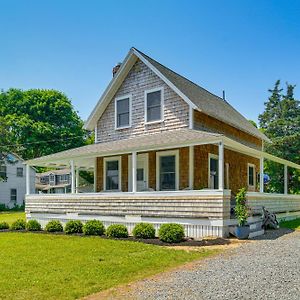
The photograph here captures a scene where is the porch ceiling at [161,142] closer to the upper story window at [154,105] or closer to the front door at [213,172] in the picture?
the upper story window at [154,105]

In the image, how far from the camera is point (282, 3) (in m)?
14.9

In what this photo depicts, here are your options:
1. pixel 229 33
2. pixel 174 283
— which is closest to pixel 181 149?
pixel 229 33

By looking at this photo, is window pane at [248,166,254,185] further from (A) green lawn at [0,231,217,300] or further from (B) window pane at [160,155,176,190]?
(A) green lawn at [0,231,217,300]

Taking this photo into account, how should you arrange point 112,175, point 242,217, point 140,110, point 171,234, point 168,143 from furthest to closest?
point 112,175, point 140,110, point 168,143, point 242,217, point 171,234

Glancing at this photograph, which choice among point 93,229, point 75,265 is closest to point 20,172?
point 93,229

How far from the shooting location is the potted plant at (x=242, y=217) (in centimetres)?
1323

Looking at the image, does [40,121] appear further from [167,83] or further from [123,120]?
[167,83]

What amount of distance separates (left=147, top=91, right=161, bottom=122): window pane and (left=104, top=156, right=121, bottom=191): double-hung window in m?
2.61

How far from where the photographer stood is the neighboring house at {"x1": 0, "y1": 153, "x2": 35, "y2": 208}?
43719mm

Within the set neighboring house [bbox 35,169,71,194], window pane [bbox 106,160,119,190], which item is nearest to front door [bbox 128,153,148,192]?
window pane [bbox 106,160,119,190]

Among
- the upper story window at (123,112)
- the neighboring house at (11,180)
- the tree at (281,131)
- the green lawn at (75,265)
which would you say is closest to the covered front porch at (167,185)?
the upper story window at (123,112)

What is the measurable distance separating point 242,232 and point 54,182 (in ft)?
176

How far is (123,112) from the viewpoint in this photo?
65.4ft

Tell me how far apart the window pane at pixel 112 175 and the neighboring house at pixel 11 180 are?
87.9 ft
